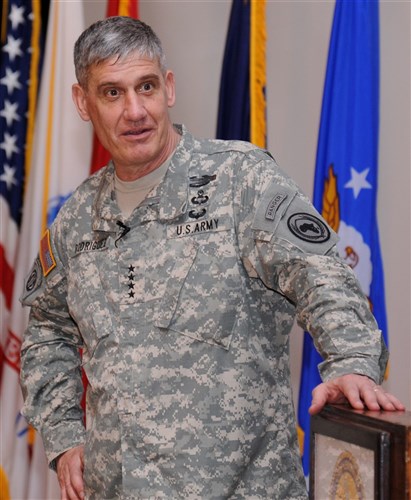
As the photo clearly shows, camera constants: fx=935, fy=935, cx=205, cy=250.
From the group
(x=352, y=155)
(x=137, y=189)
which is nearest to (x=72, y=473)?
(x=137, y=189)

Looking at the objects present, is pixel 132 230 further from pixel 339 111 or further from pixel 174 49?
pixel 174 49

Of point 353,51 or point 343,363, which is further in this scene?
point 353,51

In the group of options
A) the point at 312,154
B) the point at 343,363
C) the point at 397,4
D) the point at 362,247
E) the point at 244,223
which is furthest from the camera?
the point at 312,154

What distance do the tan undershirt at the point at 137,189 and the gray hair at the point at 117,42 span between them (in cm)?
23

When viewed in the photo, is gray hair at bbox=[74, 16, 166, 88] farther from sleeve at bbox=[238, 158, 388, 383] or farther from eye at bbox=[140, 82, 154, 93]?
sleeve at bbox=[238, 158, 388, 383]

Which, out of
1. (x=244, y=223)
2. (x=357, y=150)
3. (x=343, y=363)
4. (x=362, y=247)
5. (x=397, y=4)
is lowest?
(x=343, y=363)

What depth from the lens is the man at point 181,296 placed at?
1.78m

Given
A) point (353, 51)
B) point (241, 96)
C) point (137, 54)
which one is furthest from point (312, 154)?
point (137, 54)

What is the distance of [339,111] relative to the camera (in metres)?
2.96

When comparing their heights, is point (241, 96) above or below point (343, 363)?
above

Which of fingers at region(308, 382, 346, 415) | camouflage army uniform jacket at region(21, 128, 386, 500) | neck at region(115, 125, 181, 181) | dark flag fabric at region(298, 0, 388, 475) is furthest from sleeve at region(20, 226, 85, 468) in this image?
dark flag fabric at region(298, 0, 388, 475)

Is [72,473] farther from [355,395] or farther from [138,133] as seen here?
[355,395]

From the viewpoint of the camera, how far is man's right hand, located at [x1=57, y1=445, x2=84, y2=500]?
6.59ft

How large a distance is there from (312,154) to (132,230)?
159 centimetres
